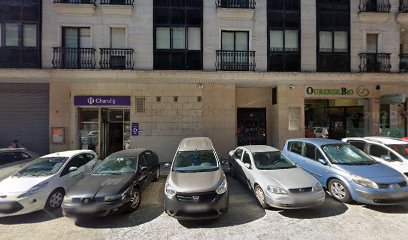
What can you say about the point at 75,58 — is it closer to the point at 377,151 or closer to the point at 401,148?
the point at 377,151

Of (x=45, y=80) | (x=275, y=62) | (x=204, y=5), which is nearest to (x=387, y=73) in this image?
(x=275, y=62)

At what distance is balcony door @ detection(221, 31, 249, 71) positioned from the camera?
12219 mm

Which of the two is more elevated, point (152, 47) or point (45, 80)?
point (152, 47)

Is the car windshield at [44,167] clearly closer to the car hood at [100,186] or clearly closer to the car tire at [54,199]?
the car tire at [54,199]

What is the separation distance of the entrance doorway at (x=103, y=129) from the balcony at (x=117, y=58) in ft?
7.87

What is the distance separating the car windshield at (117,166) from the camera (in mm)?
6621

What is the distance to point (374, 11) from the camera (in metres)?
12.5

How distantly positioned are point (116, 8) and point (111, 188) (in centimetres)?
978

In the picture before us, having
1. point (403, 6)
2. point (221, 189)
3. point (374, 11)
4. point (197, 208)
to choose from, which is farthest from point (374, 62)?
point (197, 208)

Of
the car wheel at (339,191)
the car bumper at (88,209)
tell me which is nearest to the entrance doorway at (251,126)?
the car wheel at (339,191)

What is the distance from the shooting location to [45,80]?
11.5 m

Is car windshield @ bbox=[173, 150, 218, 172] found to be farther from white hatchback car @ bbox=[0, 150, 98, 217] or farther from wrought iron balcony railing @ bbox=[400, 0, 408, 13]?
wrought iron balcony railing @ bbox=[400, 0, 408, 13]

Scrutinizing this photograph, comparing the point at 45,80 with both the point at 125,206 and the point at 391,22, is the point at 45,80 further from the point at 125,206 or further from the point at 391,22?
the point at 391,22

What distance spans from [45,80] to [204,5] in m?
9.05
